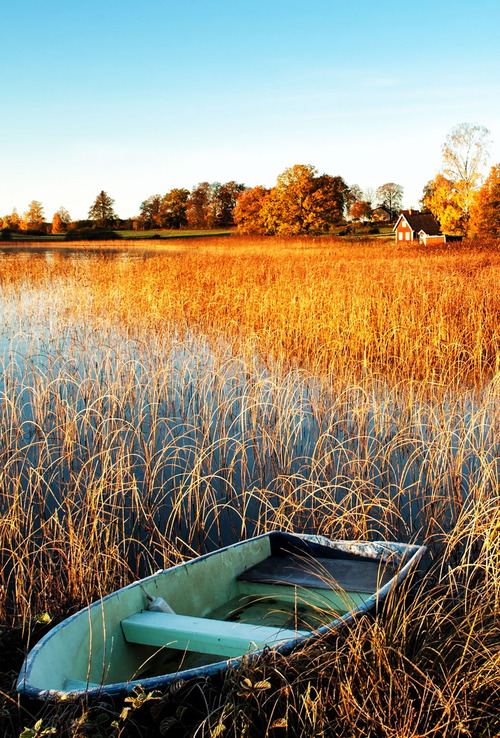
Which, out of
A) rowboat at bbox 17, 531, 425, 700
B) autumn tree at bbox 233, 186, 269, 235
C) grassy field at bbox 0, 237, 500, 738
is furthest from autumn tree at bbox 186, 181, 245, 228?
rowboat at bbox 17, 531, 425, 700

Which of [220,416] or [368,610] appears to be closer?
[368,610]

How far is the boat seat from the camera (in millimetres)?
2387

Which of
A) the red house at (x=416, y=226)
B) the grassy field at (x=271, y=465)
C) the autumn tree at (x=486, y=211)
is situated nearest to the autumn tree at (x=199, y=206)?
the red house at (x=416, y=226)

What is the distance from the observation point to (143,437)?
5793mm

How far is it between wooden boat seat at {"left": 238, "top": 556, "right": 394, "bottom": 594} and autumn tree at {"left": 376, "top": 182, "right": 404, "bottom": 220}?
10309 cm

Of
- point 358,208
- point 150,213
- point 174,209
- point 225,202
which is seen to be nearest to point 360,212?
point 358,208

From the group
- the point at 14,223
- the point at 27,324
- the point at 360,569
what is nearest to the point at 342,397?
the point at 360,569

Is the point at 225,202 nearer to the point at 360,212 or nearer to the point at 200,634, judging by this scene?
the point at 360,212

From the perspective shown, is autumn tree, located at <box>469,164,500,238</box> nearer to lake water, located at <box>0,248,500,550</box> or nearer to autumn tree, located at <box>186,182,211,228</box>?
lake water, located at <box>0,248,500,550</box>

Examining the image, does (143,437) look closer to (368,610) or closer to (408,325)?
(368,610)

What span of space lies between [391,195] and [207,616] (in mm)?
105664

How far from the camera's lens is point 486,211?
122 ft

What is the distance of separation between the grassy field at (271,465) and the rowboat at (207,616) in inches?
4.3

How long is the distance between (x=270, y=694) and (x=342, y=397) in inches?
173
